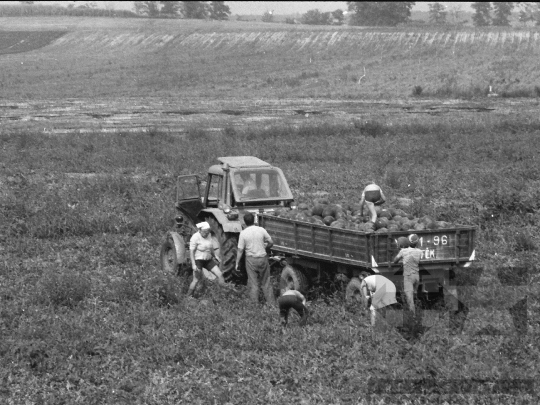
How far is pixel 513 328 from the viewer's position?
11.6 meters

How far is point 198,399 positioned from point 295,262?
459 centimetres

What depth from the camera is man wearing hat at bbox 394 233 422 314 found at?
480 inches

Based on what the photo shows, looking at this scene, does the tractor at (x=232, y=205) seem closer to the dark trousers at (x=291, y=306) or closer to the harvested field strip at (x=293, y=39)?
the dark trousers at (x=291, y=306)

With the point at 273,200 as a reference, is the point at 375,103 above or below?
below

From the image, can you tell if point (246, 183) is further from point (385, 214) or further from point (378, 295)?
point (378, 295)

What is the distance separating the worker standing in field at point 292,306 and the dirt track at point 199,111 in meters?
21.0

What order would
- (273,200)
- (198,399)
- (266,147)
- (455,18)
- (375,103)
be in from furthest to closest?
(455,18), (375,103), (266,147), (273,200), (198,399)

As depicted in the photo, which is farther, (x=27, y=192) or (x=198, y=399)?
(x=27, y=192)

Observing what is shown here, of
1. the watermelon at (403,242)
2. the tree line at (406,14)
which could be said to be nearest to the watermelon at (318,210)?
the watermelon at (403,242)

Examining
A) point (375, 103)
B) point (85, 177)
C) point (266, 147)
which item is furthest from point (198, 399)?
point (375, 103)

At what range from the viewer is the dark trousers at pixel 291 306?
39.6ft

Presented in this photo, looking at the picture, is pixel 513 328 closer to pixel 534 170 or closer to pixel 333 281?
pixel 333 281

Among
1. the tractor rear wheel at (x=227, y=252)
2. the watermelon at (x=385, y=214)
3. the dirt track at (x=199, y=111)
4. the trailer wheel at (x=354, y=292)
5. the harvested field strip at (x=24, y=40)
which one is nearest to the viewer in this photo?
the trailer wheel at (x=354, y=292)

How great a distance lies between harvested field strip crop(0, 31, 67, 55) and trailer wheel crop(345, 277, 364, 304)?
47.7 metres
